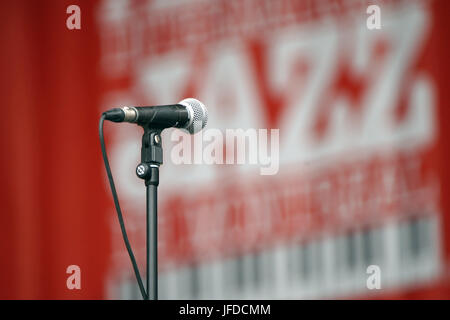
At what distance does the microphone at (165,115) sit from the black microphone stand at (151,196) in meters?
0.02

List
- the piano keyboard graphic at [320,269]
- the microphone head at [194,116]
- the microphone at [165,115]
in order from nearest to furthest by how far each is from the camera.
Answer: the microphone at [165,115]
the microphone head at [194,116]
the piano keyboard graphic at [320,269]

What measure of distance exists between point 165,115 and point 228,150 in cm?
113

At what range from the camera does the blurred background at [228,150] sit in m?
2.34

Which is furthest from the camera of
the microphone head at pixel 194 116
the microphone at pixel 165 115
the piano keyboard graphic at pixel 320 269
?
the piano keyboard graphic at pixel 320 269

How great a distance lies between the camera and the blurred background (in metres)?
2.34

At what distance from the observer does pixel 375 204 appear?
7.72 ft

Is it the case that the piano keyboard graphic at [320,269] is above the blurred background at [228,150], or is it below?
below

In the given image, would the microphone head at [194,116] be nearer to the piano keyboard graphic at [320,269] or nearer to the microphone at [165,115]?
the microphone at [165,115]

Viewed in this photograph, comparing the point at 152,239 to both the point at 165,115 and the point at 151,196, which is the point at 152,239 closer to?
the point at 151,196

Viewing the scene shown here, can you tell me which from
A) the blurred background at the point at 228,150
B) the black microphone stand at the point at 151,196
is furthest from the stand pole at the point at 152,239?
the blurred background at the point at 228,150

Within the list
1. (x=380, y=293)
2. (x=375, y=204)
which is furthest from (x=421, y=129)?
(x=380, y=293)

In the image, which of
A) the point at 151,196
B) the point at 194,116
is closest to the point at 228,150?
the point at 194,116

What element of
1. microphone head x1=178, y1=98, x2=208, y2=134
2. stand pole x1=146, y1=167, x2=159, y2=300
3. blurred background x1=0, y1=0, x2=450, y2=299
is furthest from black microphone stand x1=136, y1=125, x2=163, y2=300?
blurred background x1=0, y1=0, x2=450, y2=299

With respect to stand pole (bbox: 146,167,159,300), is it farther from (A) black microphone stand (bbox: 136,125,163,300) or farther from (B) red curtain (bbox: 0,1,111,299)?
(B) red curtain (bbox: 0,1,111,299)
